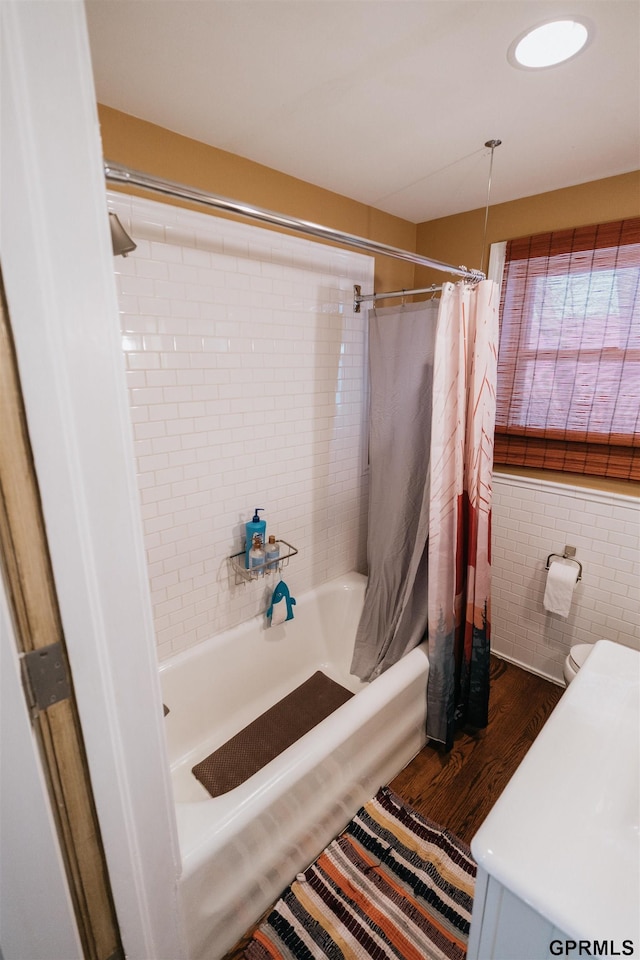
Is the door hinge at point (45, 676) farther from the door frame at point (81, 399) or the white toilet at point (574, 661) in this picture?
the white toilet at point (574, 661)

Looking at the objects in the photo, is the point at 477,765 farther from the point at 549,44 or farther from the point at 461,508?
the point at 549,44

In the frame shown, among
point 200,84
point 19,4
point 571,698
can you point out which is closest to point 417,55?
point 200,84

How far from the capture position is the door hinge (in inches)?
25.6

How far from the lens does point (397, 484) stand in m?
2.03

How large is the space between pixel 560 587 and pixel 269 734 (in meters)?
1.53

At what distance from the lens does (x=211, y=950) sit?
1171mm

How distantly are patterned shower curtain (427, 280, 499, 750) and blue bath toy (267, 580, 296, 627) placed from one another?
2.22 ft

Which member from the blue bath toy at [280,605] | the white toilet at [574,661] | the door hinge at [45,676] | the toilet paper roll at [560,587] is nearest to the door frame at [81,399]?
the door hinge at [45,676]

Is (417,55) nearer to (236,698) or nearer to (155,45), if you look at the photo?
(155,45)

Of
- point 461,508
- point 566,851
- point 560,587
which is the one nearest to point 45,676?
point 566,851

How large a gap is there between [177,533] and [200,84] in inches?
57.2

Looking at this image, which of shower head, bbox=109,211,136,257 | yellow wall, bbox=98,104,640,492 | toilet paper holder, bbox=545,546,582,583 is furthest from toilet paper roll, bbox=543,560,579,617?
shower head, bbox=109,211,136,257

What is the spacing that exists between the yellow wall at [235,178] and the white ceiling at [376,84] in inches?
1.5

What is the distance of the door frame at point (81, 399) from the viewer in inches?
20.9
